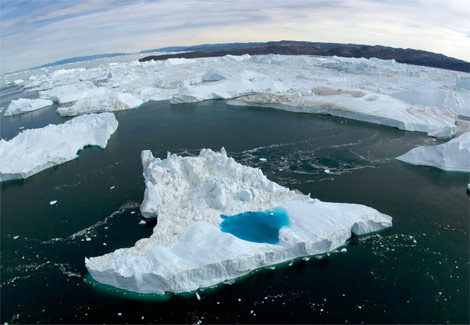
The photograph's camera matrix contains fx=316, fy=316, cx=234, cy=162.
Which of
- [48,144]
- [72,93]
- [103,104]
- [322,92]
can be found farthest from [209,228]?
[72,93]

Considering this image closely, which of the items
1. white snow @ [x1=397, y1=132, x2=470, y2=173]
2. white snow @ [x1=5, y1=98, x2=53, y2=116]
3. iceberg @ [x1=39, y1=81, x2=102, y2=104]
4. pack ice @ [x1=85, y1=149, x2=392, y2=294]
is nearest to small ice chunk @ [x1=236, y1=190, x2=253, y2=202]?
pack ice @ [x1=85, y1=149, x2=392, y2=294]

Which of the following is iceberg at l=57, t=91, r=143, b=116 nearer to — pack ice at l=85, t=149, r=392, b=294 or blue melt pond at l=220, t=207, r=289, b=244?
pack ice at l=85, t=149, r=392, b=294

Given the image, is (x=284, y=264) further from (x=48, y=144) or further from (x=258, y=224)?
(x=48, y=144)

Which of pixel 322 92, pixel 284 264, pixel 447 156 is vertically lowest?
pixel 284 264

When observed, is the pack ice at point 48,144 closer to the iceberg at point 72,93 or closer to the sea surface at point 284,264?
the sea surface at point 284,264

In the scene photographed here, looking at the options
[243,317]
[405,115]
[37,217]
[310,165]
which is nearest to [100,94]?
[37,217]
